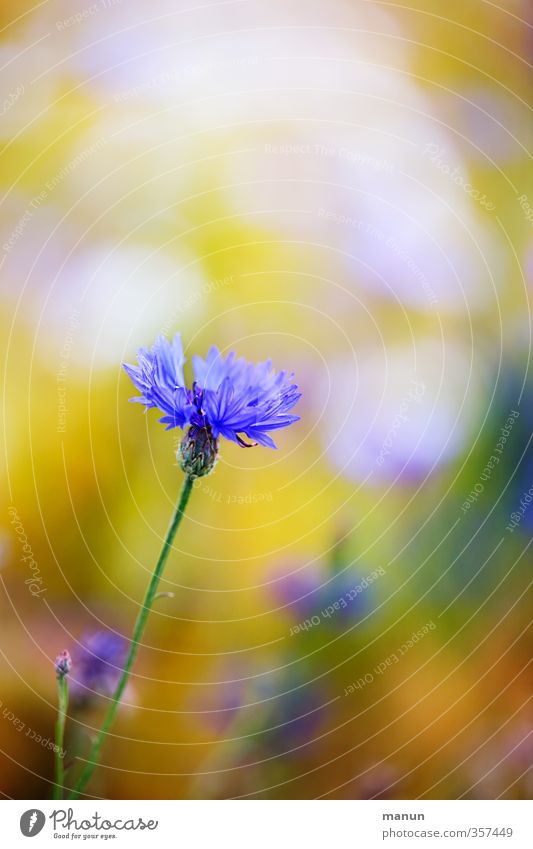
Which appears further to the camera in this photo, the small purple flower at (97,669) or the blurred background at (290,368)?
the blurred background at (290,368)

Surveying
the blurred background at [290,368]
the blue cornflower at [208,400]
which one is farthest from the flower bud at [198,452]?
the blurred background at [290,368]

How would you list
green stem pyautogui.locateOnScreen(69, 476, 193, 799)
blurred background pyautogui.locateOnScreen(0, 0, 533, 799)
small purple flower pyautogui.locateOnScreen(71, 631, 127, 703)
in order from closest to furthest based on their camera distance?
green stem pyautogui.locateOnScreen(69, 476, 193, 799), small purple flower pyautogui.locateOnScreen(71, 631, 127, 703), blurred background pyautogui.locateOnScreen(0, 0, 533, 799)

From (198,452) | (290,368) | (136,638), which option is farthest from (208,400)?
(290,368)

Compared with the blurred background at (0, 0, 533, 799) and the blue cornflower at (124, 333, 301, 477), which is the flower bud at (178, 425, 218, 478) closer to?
the blue cornflower at (124, 333, 301, 477)

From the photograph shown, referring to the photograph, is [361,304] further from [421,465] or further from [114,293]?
[114,293]

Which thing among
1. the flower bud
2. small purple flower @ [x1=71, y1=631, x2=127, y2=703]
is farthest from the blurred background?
the flower bud

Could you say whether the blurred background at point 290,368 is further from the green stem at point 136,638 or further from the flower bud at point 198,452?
the flower bud at point 198,452
